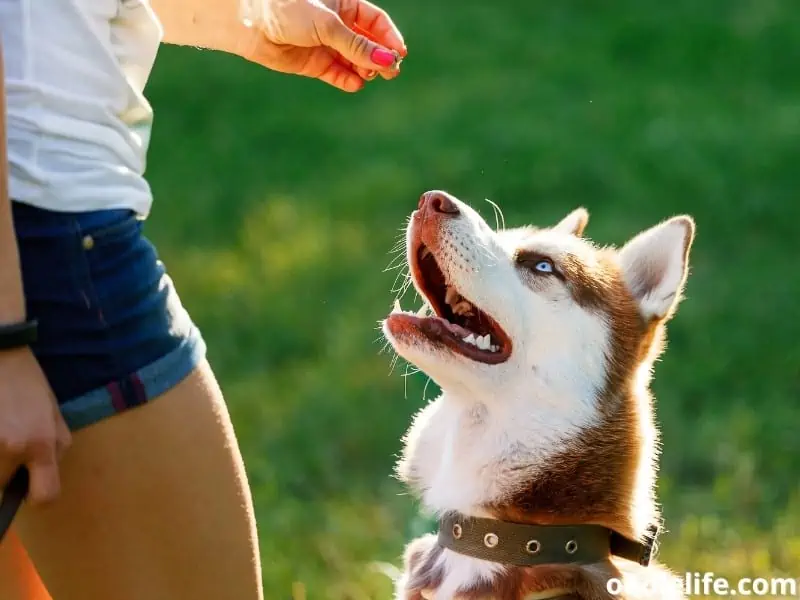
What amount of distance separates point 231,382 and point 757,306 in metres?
2.35

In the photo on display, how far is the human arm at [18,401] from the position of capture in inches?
64.9

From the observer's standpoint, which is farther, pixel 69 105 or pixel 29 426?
pixel 69 105

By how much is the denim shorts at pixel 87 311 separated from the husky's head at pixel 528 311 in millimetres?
867

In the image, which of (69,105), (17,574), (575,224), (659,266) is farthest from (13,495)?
(575,224)

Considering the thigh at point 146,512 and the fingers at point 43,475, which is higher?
the fingers at point 43,475

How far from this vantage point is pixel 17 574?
6.51 ft

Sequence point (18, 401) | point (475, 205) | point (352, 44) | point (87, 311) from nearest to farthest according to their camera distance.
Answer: point (18, 401) < point (87, 311) < point (352, 44) < point (475, 205)

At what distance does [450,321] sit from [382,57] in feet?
2.03

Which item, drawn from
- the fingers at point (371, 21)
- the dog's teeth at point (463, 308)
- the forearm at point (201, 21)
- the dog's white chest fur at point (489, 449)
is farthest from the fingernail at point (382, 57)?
the dog's white chest fur at point (489, 449)

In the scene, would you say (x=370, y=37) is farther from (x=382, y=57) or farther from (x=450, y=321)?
(x=450, y=321)

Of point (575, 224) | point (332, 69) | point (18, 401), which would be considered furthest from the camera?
point (575, 224)

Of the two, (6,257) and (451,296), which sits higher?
(6,257)

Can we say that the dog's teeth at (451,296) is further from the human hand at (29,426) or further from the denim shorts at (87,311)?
the human hand at (29,426)

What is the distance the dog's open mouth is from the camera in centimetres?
265
